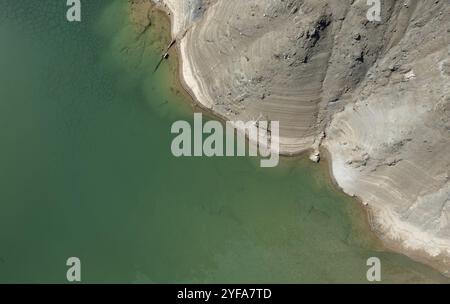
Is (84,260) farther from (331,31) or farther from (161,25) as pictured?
(331,31)

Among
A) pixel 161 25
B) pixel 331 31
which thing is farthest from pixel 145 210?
pixel 331 31

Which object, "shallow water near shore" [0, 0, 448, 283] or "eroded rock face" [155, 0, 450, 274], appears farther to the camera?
"shallow water near shore" [0, 0, 448, 283]

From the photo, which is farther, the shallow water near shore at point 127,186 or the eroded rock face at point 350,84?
the shallow water near shore at point 127,186

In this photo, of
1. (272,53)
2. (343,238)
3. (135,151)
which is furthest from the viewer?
(135,151)

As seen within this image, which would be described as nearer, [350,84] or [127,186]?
[350,84]

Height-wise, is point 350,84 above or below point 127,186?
above
